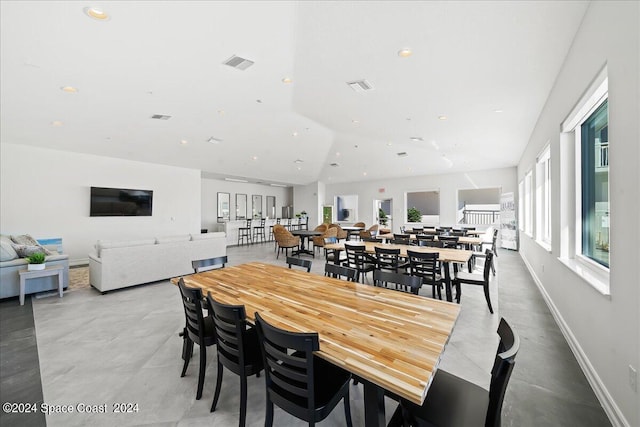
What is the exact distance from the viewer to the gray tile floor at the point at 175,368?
181 cm

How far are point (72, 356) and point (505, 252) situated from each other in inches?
411

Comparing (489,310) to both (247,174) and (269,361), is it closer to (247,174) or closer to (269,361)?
(269,361)

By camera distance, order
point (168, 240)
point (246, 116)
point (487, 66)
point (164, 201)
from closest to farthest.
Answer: point (487, 66) < point (168, 240) < point (246, 116) < point (164, 201)

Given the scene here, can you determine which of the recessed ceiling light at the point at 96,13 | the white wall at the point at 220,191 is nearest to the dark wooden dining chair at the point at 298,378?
the recessed ceiling light at the point at 96,13

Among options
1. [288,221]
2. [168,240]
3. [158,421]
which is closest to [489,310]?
[158,421]

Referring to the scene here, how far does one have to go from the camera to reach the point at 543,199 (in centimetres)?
475

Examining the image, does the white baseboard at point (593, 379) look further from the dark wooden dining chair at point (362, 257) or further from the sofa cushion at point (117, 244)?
the sofa cushion at point (117, 244)

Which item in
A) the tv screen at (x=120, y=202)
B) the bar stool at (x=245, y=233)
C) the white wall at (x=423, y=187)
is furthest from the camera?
the bar stool at (x=245, y=233)

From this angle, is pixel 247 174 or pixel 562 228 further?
pixel 247 174

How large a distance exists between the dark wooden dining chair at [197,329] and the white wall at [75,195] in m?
6.88

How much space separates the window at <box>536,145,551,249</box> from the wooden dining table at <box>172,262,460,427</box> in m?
4.12

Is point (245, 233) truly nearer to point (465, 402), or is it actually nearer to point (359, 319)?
point (359, 319)

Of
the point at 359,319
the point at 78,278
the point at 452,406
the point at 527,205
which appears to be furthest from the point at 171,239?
the point at 527,205

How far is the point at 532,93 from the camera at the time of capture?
374 cm
